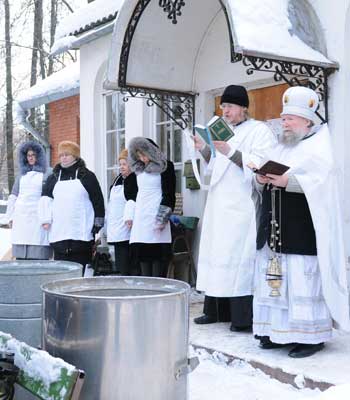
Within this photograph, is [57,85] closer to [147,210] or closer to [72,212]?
[72,212]

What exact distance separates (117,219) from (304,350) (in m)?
2.79

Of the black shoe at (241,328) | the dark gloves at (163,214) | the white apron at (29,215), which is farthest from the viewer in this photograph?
the white apron at (29,215)

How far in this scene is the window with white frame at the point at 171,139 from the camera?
7434 mm

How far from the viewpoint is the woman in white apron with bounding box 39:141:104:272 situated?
6.37 meters

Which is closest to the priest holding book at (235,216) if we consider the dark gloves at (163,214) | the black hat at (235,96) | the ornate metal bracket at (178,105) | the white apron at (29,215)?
the black hat at (235,96)

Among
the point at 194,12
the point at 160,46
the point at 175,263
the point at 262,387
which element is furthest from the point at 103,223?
the point at 262,387

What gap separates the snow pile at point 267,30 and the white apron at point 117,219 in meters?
2.36

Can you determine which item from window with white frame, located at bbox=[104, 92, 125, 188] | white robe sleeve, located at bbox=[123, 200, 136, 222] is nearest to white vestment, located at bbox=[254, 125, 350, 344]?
white robe sleeve, located at bbox=[123, 200, 136, 222]

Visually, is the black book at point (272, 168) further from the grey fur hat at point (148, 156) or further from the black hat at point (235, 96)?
the grey fur hat at point (148, 156)

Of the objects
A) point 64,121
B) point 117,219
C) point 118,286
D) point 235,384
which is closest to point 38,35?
point 64,121

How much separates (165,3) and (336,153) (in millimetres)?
2205

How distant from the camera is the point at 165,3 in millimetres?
6129

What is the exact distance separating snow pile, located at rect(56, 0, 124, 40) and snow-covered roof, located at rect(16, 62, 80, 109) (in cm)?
171

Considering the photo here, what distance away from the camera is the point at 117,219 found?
6555 mm
